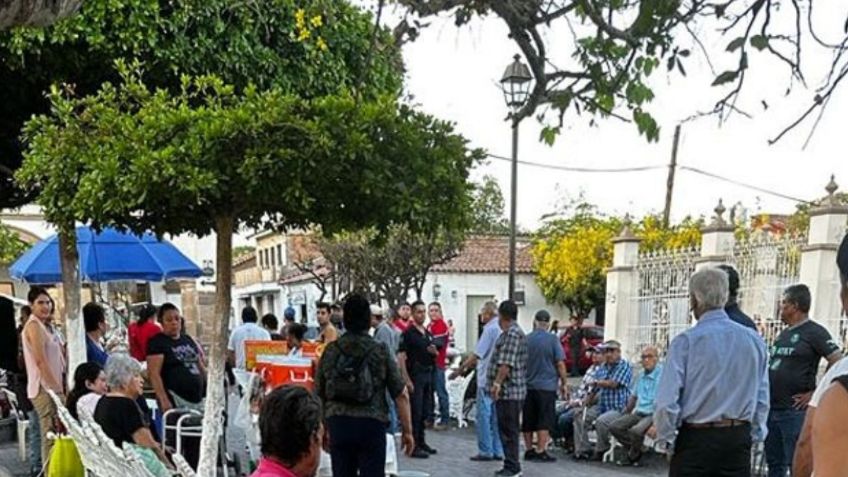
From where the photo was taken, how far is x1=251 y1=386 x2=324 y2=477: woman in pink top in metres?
2.83

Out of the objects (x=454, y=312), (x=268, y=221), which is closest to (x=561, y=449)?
(x=268, y=221)

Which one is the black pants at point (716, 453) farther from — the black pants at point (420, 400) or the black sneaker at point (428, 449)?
the black sneaker at point (428, 449)

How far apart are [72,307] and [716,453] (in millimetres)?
5606

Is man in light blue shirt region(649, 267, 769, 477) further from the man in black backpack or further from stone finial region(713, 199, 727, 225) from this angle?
stone finial region(713, 199, 727, 225)

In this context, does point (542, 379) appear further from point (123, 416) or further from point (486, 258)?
point (486, 258)

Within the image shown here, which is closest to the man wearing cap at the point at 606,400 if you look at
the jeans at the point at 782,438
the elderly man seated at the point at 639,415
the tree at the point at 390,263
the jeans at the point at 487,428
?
the elderly man seated at the point at 639,415

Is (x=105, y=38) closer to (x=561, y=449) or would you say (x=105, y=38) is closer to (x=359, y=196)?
(x=359, y=196)

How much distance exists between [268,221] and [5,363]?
11.1 ft

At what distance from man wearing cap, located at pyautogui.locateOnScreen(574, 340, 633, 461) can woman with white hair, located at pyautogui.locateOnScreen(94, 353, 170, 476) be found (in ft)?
19.1

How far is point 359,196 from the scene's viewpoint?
5453 millimetres

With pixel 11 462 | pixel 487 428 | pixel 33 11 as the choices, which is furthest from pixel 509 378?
pixel 33 11

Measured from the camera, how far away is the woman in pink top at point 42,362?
6.73 meters

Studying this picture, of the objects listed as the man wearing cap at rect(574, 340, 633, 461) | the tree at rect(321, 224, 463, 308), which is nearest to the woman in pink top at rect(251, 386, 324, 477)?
the man wearing cap at rect(574, 340, 633, 461)

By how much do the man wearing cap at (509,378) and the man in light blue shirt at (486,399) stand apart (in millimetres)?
260
